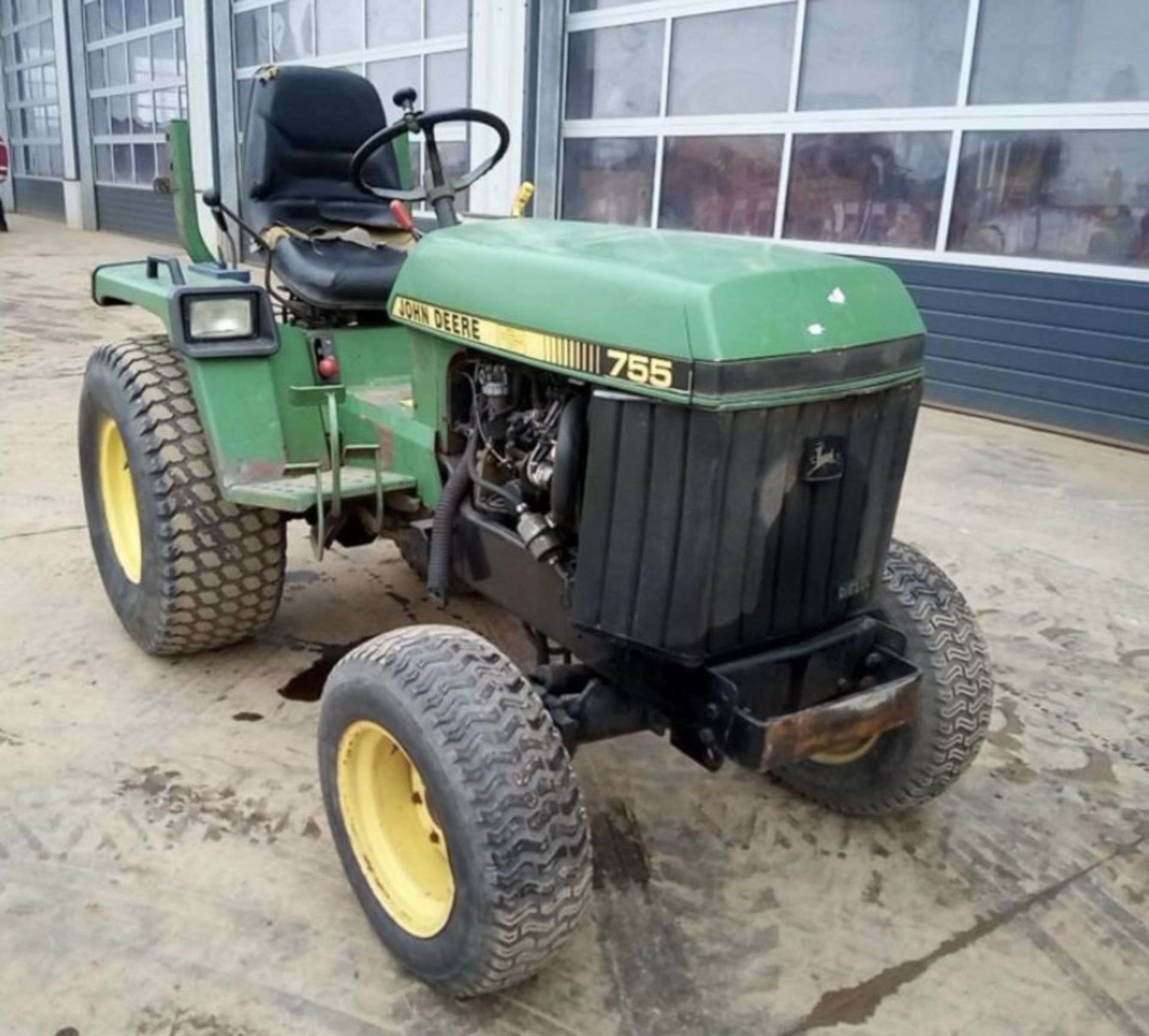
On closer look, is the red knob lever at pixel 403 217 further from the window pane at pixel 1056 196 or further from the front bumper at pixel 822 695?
the window pane at pixel 1056 196

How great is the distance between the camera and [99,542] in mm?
3158

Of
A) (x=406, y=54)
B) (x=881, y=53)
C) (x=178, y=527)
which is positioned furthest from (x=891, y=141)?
(x=406, y=54)

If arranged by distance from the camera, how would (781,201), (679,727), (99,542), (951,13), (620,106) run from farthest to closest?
(620,106) < (781,201) < (951,13) < (99,542) < (679,727)

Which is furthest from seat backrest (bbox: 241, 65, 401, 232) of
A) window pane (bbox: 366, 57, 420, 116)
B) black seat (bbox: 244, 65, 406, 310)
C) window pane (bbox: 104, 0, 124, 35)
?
window pane (bbox: 104, 0, 124, 35)

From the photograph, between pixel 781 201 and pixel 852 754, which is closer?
pixel 852 754

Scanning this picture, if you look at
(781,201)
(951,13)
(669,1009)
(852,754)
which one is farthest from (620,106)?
(669,1009)

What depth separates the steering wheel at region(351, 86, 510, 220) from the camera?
257cm

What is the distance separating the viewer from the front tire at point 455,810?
166cm

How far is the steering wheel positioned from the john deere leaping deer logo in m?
1.27

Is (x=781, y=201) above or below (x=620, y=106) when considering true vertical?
below

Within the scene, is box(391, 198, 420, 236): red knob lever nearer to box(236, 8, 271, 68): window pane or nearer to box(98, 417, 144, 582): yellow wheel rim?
box(98, 417, 144, 582): yellow wheel rim

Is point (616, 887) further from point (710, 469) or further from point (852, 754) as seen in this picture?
point (710, 469)

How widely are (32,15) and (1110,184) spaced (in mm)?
18415

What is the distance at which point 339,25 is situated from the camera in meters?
10.8
